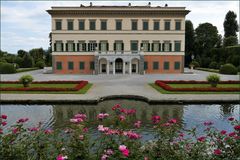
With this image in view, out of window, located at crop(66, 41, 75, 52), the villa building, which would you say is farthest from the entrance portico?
window, located at crop(66, 41, 75, 52)

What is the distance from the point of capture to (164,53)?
4228 cm

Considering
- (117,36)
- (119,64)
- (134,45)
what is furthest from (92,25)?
(119,64)

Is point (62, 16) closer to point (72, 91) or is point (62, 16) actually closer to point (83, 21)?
point (83, 21)

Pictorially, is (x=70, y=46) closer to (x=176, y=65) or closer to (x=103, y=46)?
(x=103, y=46)

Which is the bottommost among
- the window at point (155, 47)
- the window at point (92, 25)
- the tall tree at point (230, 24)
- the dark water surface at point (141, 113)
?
the dark water surface at point (141, 113)

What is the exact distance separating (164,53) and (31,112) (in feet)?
102

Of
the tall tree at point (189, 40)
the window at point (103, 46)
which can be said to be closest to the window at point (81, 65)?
the window at point (103, 46)

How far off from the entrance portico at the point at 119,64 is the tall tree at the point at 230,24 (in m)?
38.4

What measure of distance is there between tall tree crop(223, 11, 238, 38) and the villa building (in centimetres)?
3206

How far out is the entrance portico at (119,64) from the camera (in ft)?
133

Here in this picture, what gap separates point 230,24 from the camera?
68.9 m

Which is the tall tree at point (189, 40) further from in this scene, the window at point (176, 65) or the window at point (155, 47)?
the window at point (155, 47)

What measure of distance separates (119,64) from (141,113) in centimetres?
2842

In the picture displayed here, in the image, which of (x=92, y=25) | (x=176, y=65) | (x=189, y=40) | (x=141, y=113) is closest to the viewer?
(x=141, y=113)
